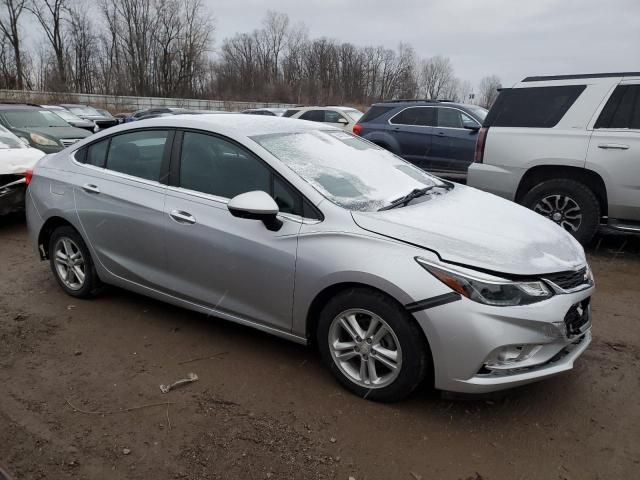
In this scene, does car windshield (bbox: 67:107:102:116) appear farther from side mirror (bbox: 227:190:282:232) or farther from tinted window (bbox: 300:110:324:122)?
side mirror (bbox: 227:190:282:232)

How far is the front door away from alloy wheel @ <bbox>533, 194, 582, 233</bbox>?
3.97m

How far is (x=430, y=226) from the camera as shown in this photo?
2824mm

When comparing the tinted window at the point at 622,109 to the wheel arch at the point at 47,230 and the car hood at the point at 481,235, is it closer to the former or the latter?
the car hood at the point at 481,235

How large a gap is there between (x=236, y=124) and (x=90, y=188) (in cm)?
134

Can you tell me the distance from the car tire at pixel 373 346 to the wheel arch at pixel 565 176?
13.0ft

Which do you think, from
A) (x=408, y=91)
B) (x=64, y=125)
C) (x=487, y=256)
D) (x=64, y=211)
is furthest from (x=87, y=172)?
(x=408, y=91)

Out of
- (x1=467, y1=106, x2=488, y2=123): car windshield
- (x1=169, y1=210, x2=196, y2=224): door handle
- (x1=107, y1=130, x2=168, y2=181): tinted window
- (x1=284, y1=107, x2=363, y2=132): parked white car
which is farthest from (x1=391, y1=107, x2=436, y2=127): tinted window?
(x1=169, y1=210, x2=196, y2=224): door handle

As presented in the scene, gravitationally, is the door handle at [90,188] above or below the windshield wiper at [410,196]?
below

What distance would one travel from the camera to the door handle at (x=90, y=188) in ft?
12.8

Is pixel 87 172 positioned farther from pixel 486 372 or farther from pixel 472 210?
pixel 486 372

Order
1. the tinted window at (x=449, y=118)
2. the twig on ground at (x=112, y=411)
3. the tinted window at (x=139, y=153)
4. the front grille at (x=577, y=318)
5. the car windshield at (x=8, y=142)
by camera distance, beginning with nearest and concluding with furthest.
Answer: the front grille at (x=577, y=318) → the twig on ground at (x=112, y=411) → the tinted window at (x=139, y=153) → the car windshield at (x=8, y=142) → the tinted window at (x=449, y=118)

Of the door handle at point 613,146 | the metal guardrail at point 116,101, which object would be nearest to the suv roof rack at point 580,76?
the door handle at point 613,146

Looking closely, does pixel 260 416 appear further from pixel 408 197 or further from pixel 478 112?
pixel 478 112

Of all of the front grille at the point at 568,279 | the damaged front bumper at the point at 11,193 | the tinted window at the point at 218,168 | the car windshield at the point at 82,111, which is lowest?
the car windshield at the point at 82,111
